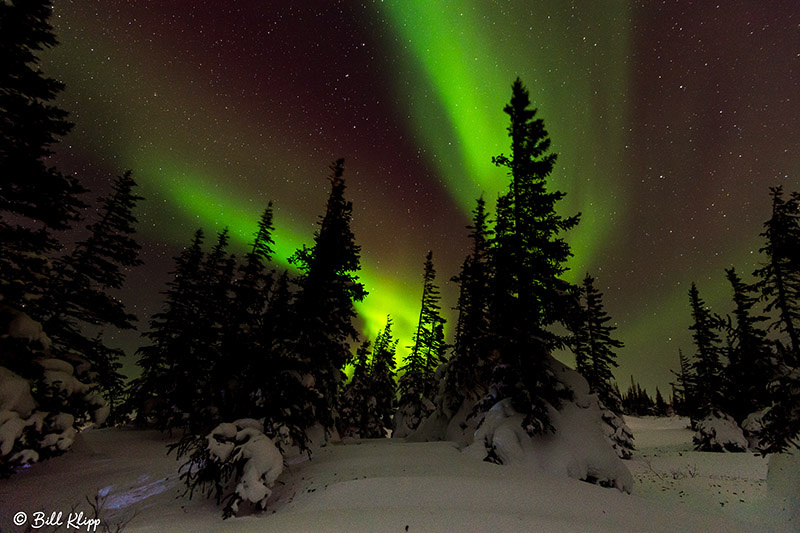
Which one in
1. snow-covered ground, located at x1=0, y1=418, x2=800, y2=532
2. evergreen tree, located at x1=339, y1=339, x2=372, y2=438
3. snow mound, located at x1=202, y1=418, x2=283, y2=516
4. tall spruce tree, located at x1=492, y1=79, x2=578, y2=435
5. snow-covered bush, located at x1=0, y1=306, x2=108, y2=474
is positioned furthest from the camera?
evergreen tree, located at x1=339, y1=339, x2=372, y2=438

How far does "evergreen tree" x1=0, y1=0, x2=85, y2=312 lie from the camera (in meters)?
9.34

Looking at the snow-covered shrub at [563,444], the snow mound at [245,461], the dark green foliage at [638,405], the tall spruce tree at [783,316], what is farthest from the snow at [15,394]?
the dark green foliage at [638,405]

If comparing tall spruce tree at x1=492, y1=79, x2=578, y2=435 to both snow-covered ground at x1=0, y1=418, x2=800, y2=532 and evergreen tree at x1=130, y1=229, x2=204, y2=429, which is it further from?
evergreen tree at x1=130, y1=229, x2=204, y2=429

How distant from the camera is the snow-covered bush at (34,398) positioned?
7620 millimetres

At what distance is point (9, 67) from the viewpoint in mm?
9562

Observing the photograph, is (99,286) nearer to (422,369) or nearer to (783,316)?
(422,369)

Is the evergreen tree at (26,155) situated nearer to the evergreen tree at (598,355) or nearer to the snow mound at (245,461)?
the snow mound at (245,461)

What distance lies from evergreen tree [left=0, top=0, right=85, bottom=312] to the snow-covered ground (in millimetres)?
5633

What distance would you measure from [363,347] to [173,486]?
25.1 meters

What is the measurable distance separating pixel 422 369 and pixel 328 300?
63.7ft

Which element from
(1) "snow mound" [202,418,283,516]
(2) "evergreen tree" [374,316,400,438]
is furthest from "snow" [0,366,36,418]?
(2) "evergreen tree" [374,316,400,438]

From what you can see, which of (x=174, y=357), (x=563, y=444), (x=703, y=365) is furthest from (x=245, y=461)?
(x=703, y=365)

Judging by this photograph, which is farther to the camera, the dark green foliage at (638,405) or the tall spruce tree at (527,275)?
the dark green foliage at (638,405)

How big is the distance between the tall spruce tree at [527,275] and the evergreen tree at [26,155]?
1453cm
